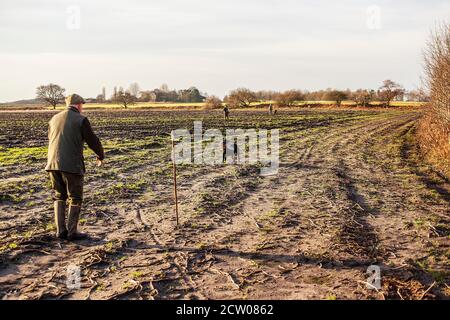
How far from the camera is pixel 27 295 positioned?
15.7 feet

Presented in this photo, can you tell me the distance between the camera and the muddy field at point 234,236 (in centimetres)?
502

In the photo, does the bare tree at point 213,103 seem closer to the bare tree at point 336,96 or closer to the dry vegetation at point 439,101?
the bare tree at point 336,96

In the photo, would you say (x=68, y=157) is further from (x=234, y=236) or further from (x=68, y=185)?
(x=234, y=236)

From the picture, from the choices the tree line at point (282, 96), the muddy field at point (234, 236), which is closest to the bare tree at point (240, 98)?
the tree line at point (282, 96)

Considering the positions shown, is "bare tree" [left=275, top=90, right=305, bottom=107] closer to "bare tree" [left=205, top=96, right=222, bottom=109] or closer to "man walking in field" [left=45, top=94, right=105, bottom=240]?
"bare tree" [left=205, top=96, right=222, bottom=109]

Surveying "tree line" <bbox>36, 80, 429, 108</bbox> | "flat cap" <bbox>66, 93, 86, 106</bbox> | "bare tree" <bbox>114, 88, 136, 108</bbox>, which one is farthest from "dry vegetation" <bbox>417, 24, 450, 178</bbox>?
"bare tree" <bbox>114, 88, 136, 108</bbox>

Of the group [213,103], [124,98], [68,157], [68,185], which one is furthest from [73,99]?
[124,98]

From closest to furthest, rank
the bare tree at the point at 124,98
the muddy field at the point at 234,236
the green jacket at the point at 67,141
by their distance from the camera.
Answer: the muddy field at the point at 234,236, the green jacket at the point at 67,141, the bare tree at the point at 124,98

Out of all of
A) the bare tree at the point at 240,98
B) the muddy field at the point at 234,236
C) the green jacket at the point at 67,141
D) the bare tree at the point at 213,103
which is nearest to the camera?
the muddy field at the point at 234,236

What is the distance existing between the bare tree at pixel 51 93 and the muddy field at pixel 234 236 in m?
93.7

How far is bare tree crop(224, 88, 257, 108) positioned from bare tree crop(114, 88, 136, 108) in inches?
1054

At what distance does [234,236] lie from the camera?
6.89 meters

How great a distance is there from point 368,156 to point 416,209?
8323mm

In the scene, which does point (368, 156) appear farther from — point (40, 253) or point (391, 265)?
point (40, 253)
